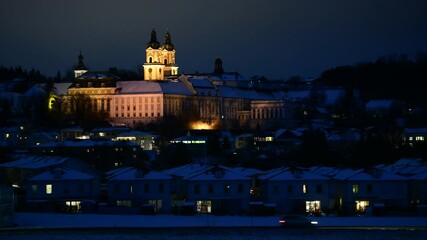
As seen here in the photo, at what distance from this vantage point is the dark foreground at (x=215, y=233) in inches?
1529

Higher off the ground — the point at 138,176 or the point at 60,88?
the point at 60,88

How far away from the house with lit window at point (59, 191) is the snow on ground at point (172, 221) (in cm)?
307

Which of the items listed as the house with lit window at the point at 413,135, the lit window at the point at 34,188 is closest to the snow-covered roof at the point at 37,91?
the house with lit window at the point at 413,135

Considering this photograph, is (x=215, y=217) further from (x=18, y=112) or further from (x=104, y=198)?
(x=18, y=112)

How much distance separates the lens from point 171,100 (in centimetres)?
12975

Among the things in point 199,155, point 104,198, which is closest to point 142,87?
point 199,155

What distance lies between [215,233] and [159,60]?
102 m

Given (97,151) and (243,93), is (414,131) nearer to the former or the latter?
(97,151)

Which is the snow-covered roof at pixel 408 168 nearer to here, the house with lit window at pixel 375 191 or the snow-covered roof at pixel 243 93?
the house with lit window at pixel 375 191

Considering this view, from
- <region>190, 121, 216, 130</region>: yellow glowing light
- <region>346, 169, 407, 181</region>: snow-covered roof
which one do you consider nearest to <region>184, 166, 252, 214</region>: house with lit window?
<region>346, 169, 407, 181</region>: snow-covered roof

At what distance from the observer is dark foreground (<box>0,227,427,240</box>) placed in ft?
127

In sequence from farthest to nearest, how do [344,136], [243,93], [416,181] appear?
[243,93] < [344,136] < [416,181]

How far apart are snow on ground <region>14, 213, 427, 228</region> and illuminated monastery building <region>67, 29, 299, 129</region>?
76.2m

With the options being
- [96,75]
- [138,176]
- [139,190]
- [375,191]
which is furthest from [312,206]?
[96,75]
